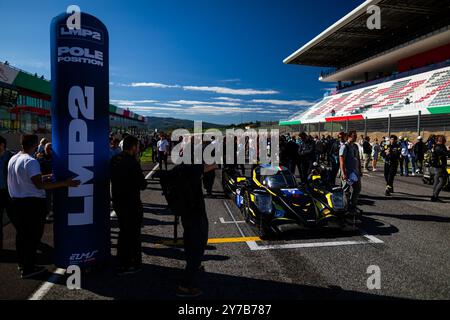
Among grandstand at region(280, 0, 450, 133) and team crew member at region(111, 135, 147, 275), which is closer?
team crew member at region(111, 135, 147, 275)

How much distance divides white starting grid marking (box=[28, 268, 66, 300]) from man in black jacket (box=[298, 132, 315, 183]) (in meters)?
7.76

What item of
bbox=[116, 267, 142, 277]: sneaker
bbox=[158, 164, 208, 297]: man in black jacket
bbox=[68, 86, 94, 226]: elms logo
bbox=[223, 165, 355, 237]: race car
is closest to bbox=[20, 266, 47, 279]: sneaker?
bbox=[68, 86, 94, 226]: elms logo

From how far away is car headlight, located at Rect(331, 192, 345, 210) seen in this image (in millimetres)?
5934

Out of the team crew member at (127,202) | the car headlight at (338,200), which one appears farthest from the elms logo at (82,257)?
the car headlight at (338,200)

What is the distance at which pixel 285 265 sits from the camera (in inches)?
171

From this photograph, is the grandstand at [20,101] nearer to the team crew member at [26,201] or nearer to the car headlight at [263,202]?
the team crew member at [26,201]

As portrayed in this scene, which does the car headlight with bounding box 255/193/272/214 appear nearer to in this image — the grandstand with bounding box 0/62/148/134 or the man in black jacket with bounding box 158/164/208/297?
the man in black jacket with bounding box 158/164/208/297

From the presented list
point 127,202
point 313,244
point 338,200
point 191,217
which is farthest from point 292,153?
point 191,217

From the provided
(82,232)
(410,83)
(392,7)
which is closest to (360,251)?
(82,232)

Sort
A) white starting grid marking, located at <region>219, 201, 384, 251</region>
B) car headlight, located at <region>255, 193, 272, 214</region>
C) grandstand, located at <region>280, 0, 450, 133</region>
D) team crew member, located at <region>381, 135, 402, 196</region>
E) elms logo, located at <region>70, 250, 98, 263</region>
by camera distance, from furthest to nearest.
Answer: grandstand, located at <region>280, 0, 450, 133</region> → team crew member, located at <region>381, 135, 402, 196</region> → car headlight, located at <region>255, 193, 272, 214</region> → white starting grid marking, located at <region>219, 201, 384, 251</region> → elms logo, located at <region>70, 250, 98, 263</region>

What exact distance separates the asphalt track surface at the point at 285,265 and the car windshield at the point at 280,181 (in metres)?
1.12

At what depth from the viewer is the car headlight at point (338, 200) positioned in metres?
5.93
